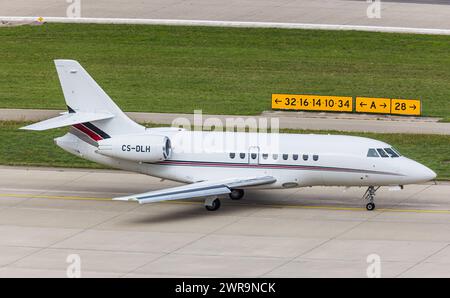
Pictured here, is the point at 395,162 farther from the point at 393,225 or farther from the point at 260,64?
the point at 260,64

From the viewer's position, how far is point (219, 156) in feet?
154

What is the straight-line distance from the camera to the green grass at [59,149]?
180 feet

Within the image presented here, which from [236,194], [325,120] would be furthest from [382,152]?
[325,120]

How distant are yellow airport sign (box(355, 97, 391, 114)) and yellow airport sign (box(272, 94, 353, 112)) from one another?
506 mm

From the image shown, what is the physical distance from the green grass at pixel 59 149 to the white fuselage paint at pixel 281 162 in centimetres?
665

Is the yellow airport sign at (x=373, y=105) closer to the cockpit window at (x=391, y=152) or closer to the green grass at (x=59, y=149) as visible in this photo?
the green grass at (x=59, y=149)

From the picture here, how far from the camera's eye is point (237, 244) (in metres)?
41.9

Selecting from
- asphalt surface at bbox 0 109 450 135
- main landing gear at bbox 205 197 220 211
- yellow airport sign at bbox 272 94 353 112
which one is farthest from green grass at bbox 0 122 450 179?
main landing gear at bbox 205 197 220 211

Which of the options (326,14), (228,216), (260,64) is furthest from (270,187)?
(326,14)

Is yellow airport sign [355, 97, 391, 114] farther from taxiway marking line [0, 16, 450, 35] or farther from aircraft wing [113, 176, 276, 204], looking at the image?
aircraft wing [113, 176, 276, 204]

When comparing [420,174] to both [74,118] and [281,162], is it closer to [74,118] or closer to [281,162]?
[281,162]

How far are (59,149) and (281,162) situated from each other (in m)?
14.8

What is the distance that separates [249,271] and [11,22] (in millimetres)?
52833

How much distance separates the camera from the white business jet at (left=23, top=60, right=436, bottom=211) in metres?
45.8
